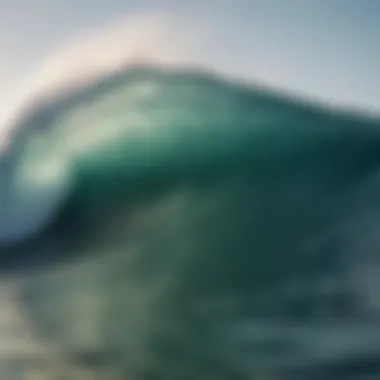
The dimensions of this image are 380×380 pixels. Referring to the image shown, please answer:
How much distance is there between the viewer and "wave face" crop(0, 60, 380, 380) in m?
1.12

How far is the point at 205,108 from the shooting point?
1.18 metres

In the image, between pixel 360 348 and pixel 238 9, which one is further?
pixel 238 9

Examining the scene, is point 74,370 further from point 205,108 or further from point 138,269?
point 205,108

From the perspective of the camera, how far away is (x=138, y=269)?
45.6 inches

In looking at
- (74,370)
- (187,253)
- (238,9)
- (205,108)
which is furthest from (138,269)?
(238,9)

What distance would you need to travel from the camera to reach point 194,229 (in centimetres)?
116

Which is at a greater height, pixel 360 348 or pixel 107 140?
pixel 107 140

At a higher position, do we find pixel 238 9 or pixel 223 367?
pixel 238 9

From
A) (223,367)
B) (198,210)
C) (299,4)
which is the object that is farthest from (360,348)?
(299,4)

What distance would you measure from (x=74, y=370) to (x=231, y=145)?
0.48 m

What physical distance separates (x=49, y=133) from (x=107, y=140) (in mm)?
109

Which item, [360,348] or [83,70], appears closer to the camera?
[360,348]

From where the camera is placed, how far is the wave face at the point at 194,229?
3.66ft

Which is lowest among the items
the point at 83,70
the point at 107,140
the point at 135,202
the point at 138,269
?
the point at 138,269
